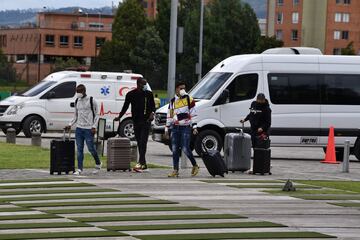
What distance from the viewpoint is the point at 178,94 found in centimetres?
1988

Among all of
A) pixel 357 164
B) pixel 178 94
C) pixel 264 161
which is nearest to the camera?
pixel 178 94

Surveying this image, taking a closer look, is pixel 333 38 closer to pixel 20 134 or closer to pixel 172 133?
pixel 20 134

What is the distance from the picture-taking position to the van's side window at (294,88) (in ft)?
90.6

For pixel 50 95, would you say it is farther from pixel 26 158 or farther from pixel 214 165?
→ pixel 214 165

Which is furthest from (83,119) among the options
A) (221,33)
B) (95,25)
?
(95,25)

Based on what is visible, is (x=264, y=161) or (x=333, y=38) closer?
(x=264, y=161)

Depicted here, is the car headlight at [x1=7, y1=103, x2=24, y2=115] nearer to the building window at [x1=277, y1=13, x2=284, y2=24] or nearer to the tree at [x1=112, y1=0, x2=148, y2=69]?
the tree at [x1=112, y1=0, x2=148, y2=69]

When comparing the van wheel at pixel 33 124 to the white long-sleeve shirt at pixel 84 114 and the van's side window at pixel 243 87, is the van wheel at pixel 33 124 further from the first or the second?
the white long-sleeve shirt at pixel 84 114

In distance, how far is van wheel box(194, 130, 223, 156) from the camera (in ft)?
87.5

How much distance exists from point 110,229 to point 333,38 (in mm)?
109910

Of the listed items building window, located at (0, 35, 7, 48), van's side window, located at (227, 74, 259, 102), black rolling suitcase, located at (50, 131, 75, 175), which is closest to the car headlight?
van's side window, located at (227, 74, 259, 102)

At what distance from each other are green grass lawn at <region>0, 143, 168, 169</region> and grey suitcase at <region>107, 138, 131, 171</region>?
53.5 inches

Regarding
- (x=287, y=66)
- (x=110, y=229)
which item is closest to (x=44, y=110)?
(x=287, y=66)

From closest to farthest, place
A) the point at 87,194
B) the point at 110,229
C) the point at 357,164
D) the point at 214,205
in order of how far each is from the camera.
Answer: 1. the point at 110,229
2. the point at 214,205
3. the point at 87,194
4. the point at 357,164
